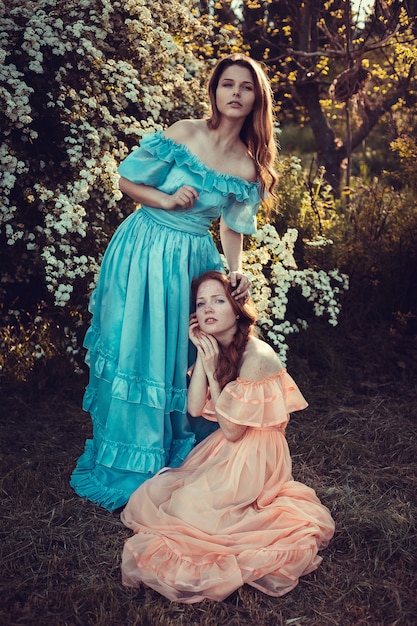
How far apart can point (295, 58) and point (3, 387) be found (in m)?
3.23

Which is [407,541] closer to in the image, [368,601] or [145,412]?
[368,601]

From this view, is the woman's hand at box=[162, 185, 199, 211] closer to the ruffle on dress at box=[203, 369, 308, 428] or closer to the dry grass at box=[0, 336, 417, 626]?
the ruffle on dress at box=[203, 369, 308, 428]

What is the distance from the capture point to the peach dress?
2.39 m

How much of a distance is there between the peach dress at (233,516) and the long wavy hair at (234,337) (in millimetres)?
88

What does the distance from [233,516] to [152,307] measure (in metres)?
0.83

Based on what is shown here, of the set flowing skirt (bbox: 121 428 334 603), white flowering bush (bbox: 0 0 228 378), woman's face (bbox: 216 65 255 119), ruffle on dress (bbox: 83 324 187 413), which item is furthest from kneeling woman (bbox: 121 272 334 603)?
white flowering bush (bbox: 0 0 228 378)

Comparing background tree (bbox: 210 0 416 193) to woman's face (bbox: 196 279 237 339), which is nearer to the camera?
woman's face (bbox: 196 279 237 339)

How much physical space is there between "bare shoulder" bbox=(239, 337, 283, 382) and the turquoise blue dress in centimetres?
32

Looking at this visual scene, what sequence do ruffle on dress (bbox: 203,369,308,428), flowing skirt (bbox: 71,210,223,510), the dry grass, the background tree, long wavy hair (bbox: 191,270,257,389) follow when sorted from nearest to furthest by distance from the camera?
the dry grass
ruffle on dress (bbox: 203,369,308,428)
long wavy hair (bbox: 191,270,257,389)
flowing skirt (bbox: 71,210,223,510)
the background tree

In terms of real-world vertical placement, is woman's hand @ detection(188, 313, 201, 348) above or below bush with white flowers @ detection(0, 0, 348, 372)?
below

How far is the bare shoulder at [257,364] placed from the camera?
2654 mm

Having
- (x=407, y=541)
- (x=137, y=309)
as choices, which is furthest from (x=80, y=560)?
(x=407, y=541)

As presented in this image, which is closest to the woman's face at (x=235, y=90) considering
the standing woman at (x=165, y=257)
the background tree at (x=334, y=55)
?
the standing woman at (x=165, y=257)

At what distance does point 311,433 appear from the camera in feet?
12.1
